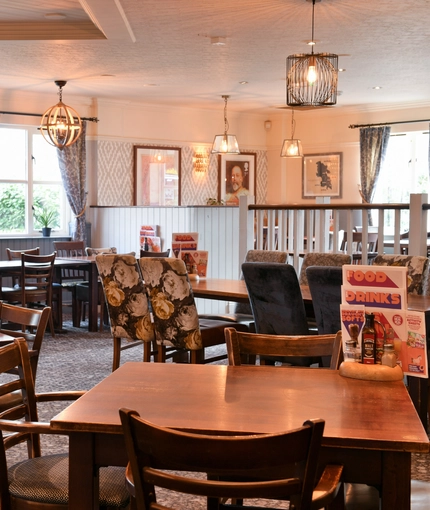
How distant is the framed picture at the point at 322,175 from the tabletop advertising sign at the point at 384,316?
1058 cm

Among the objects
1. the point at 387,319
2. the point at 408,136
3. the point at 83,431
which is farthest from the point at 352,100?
the point at 83,431

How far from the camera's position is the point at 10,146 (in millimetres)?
11195

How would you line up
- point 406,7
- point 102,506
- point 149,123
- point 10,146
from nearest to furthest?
1. point 102,506
2. point 406,7
3. point 10,146
4. point 149,123

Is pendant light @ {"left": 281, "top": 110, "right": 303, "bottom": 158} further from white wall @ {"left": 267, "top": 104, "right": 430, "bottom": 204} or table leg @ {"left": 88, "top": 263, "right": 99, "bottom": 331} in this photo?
table leg @ {"left": 88, "top": 263, "right": 99, "bottom": 331}

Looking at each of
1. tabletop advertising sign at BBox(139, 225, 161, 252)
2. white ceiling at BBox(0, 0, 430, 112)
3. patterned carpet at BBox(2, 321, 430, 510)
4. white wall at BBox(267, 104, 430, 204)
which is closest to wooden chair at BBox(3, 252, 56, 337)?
patterned carpet at BBox(2, 321, 430, 510)

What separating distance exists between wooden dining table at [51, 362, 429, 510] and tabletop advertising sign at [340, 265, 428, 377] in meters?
0.11

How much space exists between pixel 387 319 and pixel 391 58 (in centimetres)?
668

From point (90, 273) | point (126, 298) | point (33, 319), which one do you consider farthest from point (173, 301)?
point (90, 273)

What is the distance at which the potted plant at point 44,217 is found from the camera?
11398 mm

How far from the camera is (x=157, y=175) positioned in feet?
40.5

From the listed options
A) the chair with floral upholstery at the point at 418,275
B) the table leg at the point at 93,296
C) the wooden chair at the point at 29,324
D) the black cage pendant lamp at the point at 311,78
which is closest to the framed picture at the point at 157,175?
the table leg at the point at 93,296

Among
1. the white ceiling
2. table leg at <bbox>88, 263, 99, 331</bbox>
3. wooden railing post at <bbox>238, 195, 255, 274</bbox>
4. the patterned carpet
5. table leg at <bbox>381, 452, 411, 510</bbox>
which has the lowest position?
the patterned carpet

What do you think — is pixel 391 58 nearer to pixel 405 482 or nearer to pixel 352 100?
pixel 352 100

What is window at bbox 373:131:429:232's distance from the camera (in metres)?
12.3
